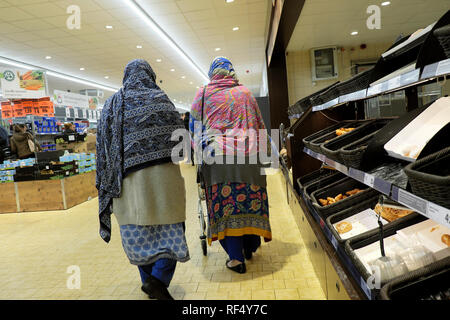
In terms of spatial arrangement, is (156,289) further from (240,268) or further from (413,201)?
(413,201)

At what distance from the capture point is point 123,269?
2.56 metres

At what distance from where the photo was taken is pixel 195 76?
13.5 metres

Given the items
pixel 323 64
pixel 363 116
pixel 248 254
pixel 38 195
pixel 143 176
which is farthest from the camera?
pixel 323 64

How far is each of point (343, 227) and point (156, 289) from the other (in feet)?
3.95

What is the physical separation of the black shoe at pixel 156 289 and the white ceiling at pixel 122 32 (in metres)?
5.23

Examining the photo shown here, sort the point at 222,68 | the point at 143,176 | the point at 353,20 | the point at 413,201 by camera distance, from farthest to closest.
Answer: the point at 353,20 < the point at 222,68 < the point at 143,176 < the point at 413,201

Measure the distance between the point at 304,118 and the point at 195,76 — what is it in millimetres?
11380

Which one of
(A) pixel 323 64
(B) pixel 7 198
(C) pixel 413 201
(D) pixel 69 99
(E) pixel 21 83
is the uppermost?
(A) pixel 323 64

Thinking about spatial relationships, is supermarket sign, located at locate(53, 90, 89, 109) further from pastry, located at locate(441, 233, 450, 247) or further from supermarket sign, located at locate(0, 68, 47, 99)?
pastry, located at locate(441, 233, 450, 247)

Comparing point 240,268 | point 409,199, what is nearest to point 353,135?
point 409,199

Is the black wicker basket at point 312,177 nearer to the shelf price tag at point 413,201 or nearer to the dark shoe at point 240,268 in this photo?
the dark shoe at point 240,268

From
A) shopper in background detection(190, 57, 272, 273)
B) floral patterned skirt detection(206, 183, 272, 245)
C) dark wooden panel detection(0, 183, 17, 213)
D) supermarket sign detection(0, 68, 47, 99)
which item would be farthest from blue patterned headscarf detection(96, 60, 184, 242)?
supermarket sign detection(0, 68, 47, 99)

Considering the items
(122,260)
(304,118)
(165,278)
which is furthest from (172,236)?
(304,118)

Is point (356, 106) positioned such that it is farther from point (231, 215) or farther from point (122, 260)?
point (122, 260)
